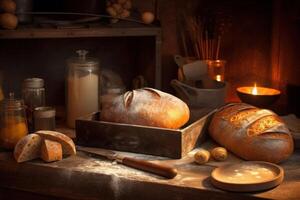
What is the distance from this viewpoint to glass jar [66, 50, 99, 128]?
66.4 inches

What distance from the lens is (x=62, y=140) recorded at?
1.42 meters

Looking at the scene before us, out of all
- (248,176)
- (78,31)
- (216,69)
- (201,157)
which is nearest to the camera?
(248,176)

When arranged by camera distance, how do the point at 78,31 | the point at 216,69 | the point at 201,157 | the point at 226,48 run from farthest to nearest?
the point at 226,48 < the point at 216,69 < the point at 78,31 < the point at 201,157

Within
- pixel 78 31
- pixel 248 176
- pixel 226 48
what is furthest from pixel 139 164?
pixel 226 48

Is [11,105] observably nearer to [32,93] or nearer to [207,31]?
[32,93]

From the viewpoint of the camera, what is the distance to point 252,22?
2.17 meters

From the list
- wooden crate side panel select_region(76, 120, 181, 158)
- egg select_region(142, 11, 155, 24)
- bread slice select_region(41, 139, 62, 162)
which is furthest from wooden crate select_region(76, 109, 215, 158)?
egg select_region(142, 11, 155, 24)

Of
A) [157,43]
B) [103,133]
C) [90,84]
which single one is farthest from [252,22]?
[103,133]

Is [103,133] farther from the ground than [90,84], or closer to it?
closer to it

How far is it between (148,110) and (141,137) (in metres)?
0.08

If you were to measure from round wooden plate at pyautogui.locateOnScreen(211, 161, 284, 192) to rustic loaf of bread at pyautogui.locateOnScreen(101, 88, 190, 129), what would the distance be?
0.22 meters

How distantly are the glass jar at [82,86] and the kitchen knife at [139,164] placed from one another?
0.27 m

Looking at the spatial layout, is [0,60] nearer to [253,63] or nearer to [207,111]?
[207,111]

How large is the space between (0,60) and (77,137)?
66 centimetres
